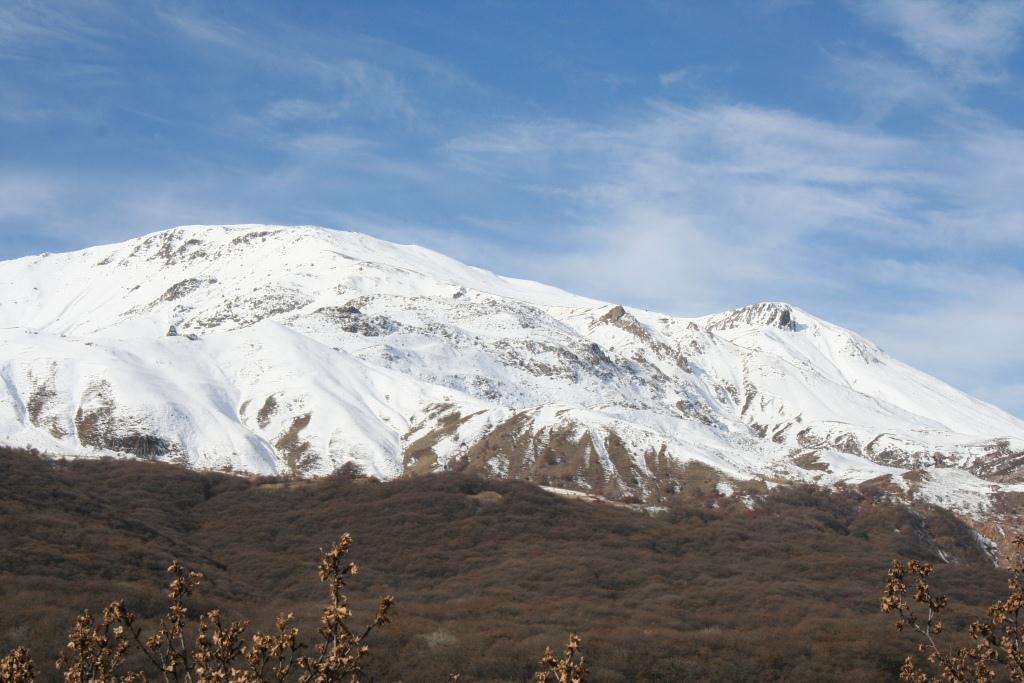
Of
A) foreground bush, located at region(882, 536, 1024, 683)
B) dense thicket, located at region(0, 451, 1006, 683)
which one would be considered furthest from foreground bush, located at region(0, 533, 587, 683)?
dense thicket, located at region(0, 451, 1006, 683)

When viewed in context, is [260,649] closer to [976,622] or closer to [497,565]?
[976,622]

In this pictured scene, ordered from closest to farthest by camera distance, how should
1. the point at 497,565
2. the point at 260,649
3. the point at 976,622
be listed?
the point at 260,649 < the point at 976,622 < the point at 497,565

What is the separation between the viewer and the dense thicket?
92.7 m

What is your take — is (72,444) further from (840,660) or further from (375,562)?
(840,660)

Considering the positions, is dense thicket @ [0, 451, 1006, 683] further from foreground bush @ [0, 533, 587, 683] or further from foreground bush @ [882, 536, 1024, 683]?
foreground bush @ [882, 536, 1024, 683]

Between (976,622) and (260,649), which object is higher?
(976,622)

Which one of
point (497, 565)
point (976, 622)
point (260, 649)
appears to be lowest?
point (497, 565)

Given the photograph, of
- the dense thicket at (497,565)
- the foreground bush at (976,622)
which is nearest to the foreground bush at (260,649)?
the foreground bush at (976,622)

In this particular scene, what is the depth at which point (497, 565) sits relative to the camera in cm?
A: 14338

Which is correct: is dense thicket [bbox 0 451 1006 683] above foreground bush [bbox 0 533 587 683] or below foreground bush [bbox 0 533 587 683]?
below

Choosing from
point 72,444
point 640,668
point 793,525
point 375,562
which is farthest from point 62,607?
point 793,525

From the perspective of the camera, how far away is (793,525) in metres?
172

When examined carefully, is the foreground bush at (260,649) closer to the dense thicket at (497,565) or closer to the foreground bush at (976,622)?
the foreground bush at (976,622)

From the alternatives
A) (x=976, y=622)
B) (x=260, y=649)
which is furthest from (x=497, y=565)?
(x=260, y=649)
